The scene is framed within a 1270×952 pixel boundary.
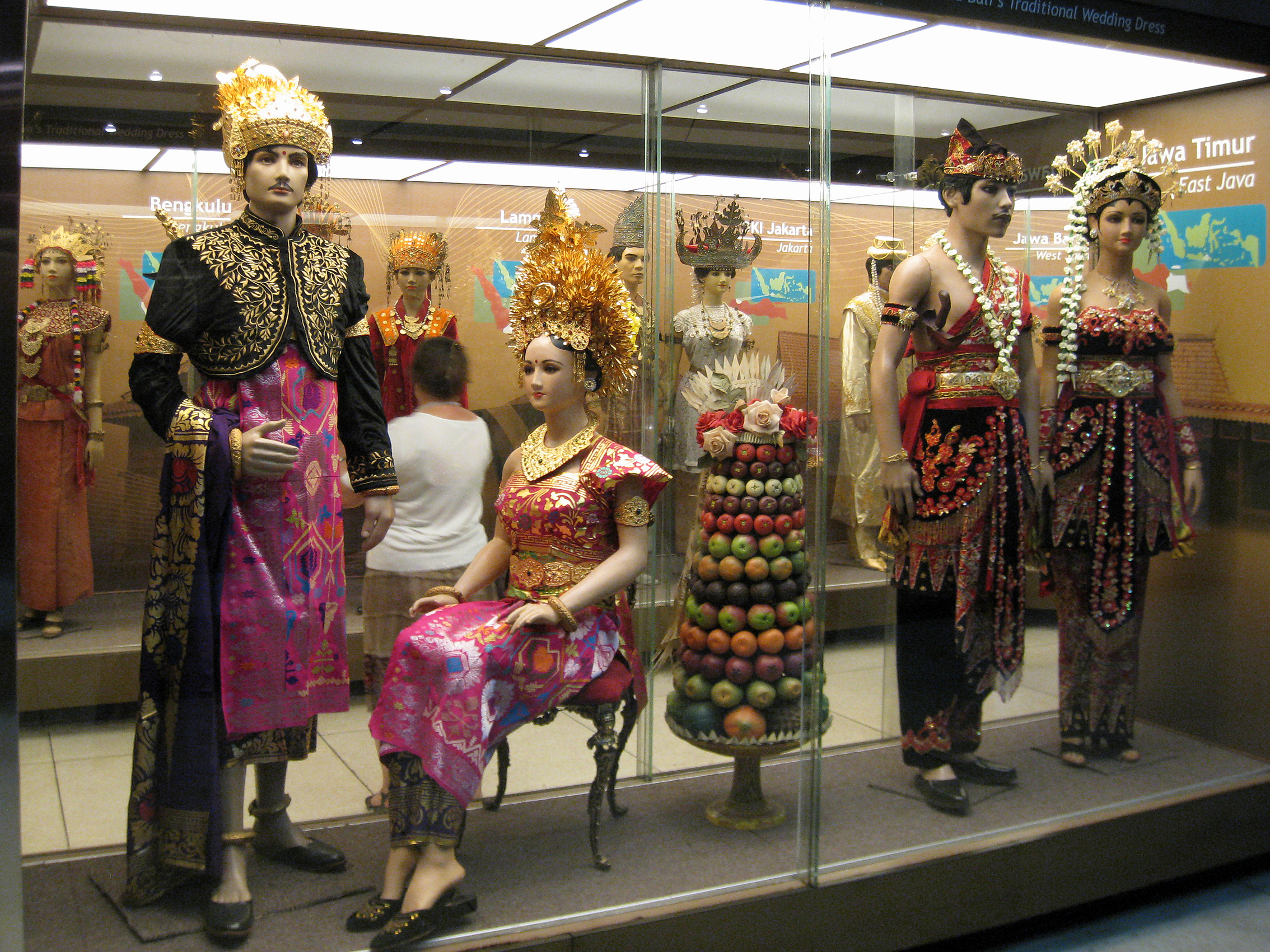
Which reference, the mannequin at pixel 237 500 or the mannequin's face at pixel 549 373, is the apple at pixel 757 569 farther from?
the mannequin at pixel 237 500

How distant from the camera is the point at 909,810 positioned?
292 cm

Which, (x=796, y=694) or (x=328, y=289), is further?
(x=796, y=694)

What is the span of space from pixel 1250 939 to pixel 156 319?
10.4ft

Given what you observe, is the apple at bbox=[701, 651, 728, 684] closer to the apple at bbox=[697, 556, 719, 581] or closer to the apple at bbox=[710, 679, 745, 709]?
the apple at bbox=[710, 679, 745, 709]

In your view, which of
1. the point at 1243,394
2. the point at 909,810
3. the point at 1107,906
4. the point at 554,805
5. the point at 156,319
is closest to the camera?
the point at 156,319

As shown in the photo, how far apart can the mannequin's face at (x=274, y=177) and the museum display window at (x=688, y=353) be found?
0.06 metres

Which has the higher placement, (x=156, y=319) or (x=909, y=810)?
(x=156, y=319)

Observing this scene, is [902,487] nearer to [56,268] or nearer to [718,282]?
[718,282]

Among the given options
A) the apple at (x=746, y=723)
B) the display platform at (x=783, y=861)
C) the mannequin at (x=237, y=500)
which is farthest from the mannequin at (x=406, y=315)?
the apple at (x=746, y=723)

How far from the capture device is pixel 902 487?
2.94m

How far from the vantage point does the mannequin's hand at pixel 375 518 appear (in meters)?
2.35

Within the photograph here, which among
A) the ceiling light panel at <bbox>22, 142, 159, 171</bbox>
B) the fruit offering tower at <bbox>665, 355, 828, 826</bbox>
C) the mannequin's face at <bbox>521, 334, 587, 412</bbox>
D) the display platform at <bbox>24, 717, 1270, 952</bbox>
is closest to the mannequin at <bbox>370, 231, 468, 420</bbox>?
the mannequin's face at <bbox>521, 334, 587, 412</bbox>

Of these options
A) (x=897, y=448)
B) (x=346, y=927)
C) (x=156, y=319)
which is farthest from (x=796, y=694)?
(x=156, y=319)

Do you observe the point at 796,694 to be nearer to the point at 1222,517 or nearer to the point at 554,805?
the point at 554,805
